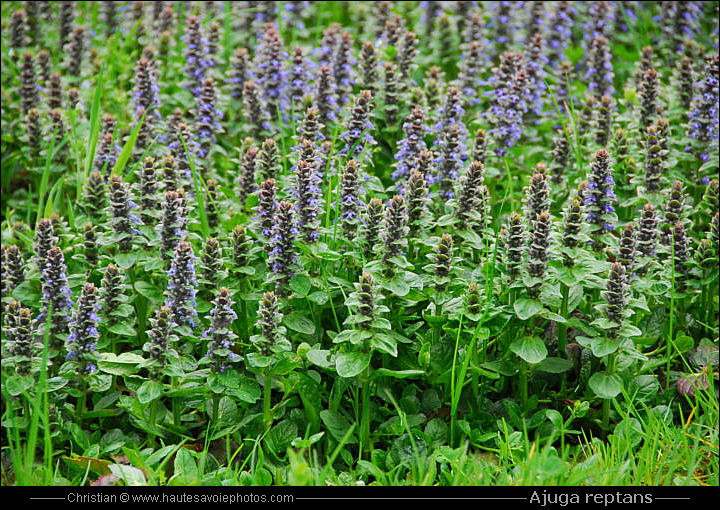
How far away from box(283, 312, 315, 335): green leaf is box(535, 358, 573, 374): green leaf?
1257mm

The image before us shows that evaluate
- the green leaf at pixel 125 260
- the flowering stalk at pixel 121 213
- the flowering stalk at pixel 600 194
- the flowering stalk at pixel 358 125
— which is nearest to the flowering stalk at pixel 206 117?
the flowering stalk at pixel 358 125

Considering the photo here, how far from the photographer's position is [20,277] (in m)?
4.25

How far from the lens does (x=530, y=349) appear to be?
3.89 meters

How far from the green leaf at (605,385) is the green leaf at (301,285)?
5.09 feet

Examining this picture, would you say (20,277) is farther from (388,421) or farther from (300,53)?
(300,53)

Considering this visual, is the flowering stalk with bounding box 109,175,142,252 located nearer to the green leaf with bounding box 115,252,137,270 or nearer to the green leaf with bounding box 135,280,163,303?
the green leaf with bounding box 115,252,137,270

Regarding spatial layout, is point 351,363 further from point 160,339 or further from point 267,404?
point 160,339

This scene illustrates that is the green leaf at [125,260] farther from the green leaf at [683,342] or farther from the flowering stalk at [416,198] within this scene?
the green leaf at [683,342]

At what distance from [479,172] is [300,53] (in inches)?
88.8

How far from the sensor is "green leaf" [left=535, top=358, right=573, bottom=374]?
4.06 m

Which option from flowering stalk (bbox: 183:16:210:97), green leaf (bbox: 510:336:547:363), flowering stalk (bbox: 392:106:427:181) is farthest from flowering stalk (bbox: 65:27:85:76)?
green leaf (bbox: 510:336:547:363)

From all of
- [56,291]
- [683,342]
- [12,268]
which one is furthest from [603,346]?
[12,268]

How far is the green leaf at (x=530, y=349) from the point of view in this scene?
3.85m

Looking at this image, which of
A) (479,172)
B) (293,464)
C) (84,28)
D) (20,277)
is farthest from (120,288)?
(84,28)
